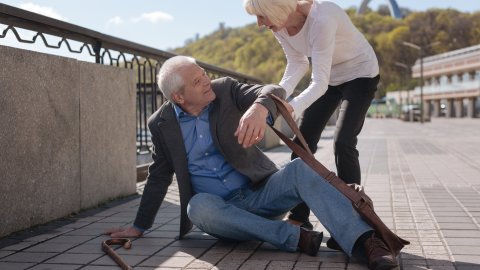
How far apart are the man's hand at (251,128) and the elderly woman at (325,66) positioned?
0.38 m

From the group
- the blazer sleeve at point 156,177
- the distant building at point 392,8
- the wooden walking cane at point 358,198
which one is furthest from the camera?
the distant building at point 392,8

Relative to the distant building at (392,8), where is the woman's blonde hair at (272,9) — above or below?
below

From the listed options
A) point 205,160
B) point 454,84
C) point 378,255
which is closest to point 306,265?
point 378,255

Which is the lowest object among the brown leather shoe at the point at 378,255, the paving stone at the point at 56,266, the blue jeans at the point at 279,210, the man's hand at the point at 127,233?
the paving stone at the point at 56,266

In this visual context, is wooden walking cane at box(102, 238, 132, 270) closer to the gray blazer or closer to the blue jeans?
the gray blazer

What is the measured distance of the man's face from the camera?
3777 mm

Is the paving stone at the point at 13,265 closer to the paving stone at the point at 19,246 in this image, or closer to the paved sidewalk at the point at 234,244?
the paved sidewalk at the point at 234,244

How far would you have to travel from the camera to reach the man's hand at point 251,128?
3301 mm

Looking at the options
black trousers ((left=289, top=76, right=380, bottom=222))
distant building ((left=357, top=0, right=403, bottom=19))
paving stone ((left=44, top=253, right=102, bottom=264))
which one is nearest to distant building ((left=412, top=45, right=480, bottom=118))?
distant building ((left=357, top=0, right=403, bottom=19))

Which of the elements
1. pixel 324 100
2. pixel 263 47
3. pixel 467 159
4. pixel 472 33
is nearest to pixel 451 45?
pixel 472 33

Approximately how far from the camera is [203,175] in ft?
13.4

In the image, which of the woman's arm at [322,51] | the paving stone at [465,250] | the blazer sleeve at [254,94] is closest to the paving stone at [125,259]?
the blazer sleeve at [254,94]

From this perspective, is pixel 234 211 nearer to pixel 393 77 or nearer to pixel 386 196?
pixel 386 196

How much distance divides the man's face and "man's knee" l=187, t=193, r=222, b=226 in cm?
56
